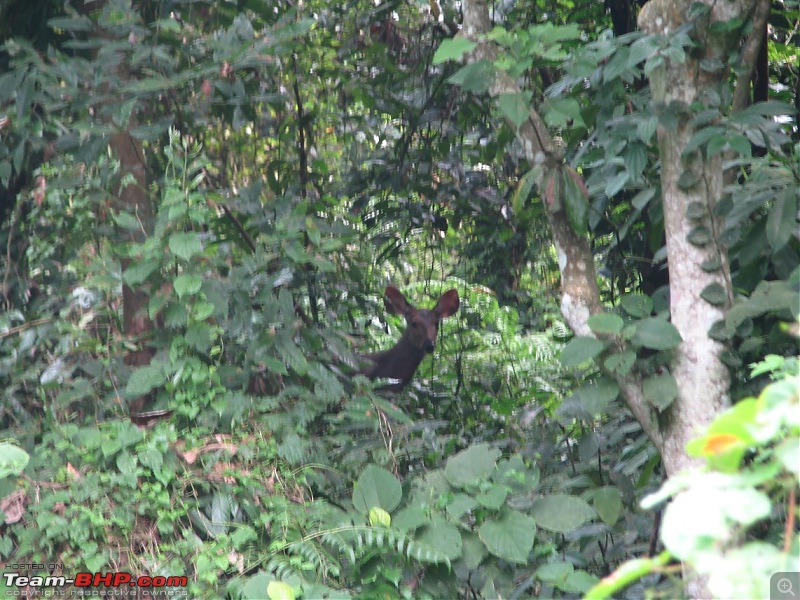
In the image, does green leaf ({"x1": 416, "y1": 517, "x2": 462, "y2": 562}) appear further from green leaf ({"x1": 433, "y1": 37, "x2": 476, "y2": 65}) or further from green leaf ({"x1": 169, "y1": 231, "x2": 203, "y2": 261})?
green leaf ({"x1": 433, "y1": 37, "x2": 476, "y2": 65})

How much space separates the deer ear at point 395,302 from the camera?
601 centimetres

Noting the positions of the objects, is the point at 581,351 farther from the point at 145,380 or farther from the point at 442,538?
the point at 145,380

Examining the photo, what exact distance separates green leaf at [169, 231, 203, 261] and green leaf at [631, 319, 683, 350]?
1.79 meters

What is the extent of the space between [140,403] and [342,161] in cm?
292

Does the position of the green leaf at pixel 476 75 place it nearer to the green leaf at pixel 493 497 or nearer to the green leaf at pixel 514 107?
the green leaf at pixel 514 107

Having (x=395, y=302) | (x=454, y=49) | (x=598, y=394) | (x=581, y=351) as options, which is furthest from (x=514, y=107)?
(x=395, y=302)

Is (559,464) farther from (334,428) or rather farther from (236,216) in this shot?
(236,216)

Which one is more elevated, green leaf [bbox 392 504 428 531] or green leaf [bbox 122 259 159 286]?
green leaf [bbox 122 259 159 286]

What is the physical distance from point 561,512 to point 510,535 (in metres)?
0.25

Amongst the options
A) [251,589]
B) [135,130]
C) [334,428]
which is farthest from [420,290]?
[251,589]

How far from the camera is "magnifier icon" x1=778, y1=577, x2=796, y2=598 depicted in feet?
5.66

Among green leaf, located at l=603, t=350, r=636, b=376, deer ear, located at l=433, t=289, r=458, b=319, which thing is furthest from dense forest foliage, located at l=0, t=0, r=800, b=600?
deer ear, located at l=433, t=289, r=458, b=319

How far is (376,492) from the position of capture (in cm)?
328

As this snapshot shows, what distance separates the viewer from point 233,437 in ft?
12.0
